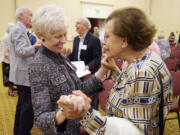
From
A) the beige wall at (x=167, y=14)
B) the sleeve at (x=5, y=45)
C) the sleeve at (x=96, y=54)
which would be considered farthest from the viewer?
the beige wall at (x=167, y=14)

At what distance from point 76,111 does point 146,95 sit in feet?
1.18

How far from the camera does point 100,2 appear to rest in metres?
9.16

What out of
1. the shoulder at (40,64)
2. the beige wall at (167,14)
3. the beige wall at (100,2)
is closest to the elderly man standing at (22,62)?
the shoulder at (40,64)

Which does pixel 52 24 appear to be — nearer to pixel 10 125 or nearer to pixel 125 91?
pixel 125 91

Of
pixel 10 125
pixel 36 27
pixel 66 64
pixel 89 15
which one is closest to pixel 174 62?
pixel 66 64

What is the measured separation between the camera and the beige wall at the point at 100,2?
7188 mm

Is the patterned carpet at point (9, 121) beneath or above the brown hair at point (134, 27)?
beneath

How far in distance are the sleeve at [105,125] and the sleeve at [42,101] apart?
0.58 ft

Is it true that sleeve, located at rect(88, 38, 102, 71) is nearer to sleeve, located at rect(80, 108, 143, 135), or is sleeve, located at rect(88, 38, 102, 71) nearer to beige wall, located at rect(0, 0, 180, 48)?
sleeve, located at rect(80, 108, 143, 135)

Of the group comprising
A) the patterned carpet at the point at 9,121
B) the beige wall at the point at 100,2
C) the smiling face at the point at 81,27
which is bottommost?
the patterned carpet at the point at 9,121

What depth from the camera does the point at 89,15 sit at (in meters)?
8.96

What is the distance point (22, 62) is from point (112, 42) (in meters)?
1.57

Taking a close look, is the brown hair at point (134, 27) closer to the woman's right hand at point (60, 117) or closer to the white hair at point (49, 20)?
the white hair at point (49, 20)

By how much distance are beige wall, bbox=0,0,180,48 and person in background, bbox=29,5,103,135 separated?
21.5 ft
